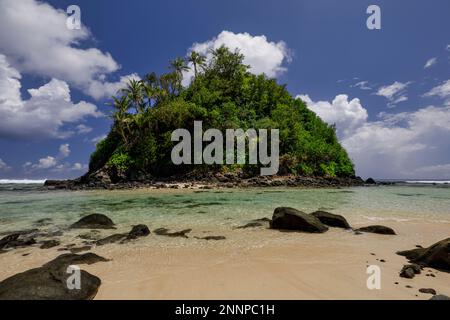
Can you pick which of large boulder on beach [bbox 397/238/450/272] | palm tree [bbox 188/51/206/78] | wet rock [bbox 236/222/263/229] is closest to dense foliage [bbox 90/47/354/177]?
palm tree [bbox 188/51/206/78]

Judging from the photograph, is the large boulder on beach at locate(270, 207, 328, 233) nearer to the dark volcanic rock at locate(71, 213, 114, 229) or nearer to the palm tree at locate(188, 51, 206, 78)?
the dark volcanic rock at locate(71, 213, 114, 229)

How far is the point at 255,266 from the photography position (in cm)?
546

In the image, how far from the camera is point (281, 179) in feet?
123

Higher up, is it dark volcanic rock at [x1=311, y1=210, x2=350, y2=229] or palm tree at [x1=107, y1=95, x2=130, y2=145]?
palm tree at [x1=107, y1=95, x2=130, y2=145]

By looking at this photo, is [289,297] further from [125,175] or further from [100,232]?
[125,175]

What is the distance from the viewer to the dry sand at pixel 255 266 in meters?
4.26

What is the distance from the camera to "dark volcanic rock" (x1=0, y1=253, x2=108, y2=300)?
154 inches

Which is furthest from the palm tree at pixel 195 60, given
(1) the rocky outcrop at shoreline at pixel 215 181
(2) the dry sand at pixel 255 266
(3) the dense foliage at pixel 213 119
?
(2) the dry sand at pixel 255 266

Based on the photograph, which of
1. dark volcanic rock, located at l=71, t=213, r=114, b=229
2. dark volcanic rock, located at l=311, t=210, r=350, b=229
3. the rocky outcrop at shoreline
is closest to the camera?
dark volcanic rock, located at l=311, t=210, r=350, b=229

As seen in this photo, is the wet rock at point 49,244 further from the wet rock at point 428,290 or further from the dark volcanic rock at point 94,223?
the wet rock at point 428,290

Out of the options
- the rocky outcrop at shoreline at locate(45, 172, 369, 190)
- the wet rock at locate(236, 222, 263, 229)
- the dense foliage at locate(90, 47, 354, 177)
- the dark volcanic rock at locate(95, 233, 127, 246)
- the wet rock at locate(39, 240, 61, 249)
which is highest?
the dense foliage at locate(90, 47, 354, 177)

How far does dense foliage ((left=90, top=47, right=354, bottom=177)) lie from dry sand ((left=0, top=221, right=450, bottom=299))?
3027 centimetres

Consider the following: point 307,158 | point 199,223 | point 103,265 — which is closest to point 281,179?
point 307,158
